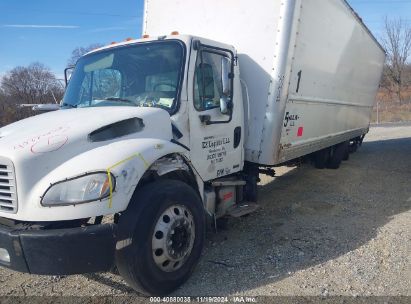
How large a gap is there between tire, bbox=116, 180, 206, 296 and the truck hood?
603mm

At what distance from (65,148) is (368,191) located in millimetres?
6324

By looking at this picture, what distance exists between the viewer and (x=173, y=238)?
145 inches

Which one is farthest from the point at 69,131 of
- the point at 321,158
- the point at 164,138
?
the point at 321,158

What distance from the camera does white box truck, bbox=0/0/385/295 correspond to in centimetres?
305

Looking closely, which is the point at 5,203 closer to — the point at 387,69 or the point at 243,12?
the point at 243,12

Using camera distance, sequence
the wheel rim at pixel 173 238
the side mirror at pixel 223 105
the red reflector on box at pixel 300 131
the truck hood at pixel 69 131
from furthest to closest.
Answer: the red reflector on box at pixel 300 131 → the side mirror at pixel 223 105 → the wheel rim at pixel 173 238 → the truck hood at pixel 69 131

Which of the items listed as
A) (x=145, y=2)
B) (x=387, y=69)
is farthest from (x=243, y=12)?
(x=387, y=69)

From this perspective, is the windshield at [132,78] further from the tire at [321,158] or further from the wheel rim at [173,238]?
the tire at [321,158]

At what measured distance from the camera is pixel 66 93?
492cm

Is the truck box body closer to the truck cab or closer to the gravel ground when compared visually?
the truck cab

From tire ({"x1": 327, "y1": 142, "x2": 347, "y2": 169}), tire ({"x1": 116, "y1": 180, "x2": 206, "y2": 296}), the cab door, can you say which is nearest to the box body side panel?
tire ({"x1": 327, "y1": 142, "x2": 347, "y2": 169})

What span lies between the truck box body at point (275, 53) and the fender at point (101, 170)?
7.38 feet

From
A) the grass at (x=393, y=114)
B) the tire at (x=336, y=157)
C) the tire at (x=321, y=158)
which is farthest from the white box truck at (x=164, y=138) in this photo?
the grass at (x=393, y=114)

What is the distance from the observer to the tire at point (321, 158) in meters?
9.61
